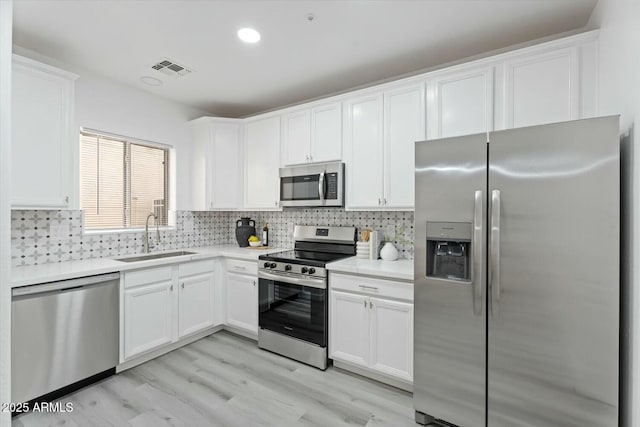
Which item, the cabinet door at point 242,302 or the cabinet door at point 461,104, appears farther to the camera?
the cabinet door at point 242,302

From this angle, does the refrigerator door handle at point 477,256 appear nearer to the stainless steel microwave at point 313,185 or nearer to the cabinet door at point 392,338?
the cabinet door at point 392,338

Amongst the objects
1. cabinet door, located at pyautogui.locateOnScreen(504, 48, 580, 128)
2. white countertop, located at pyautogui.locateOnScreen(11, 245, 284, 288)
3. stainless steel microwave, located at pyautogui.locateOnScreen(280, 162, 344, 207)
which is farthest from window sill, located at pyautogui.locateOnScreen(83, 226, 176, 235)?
cabinet door, located at pyautogui.locateOnScreen(504, 48, 580, 128)

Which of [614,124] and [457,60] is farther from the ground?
[457,60]

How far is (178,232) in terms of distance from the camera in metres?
3.77

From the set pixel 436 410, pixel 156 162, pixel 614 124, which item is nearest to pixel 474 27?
pixel 614 124

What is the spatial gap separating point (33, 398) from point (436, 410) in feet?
8.89

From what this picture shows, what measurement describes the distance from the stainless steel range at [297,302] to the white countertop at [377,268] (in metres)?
0.15

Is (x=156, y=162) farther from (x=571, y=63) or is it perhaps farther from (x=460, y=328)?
(x=571, y=63)

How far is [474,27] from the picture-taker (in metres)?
2.26

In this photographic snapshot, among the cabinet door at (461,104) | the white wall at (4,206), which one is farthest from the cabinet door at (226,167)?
the white wall at (4,206)

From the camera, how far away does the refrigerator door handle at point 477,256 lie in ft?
5.93

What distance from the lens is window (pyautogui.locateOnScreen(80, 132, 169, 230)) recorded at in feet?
10.0

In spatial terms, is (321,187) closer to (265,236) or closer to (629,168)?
(265,236)

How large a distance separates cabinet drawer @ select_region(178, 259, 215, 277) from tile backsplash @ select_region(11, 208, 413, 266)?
2.09 feet
